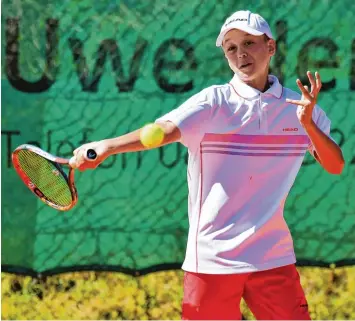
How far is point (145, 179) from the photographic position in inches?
196

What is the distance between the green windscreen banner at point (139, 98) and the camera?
490 centimetres

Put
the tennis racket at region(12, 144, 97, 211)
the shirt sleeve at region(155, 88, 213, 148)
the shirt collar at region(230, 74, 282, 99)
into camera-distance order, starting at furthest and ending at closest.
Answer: the tennis racket at region(12, 144, 97, 211) → the shirt collar at region(230, 74, 282, 99) → the shirt sleeve at region(155, 88, 213, 148)

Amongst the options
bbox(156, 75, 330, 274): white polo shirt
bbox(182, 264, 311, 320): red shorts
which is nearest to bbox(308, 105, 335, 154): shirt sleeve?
bbox(156, 75, 330, 274): white polo shirt

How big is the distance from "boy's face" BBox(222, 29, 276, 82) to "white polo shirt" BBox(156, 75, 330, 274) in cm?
6

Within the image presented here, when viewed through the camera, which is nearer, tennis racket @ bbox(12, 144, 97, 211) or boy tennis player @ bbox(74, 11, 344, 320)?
boy tennis player @ bbox(74, 11, 344, 320)

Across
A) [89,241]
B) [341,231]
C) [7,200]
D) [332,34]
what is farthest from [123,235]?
[332,34]

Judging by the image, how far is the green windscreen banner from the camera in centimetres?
490

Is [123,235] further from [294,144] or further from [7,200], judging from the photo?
[294,144]

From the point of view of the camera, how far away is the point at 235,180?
11.6ft

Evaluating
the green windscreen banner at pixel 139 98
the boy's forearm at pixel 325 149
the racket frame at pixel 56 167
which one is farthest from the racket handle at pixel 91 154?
the green windscreen banner at pixel 139 98

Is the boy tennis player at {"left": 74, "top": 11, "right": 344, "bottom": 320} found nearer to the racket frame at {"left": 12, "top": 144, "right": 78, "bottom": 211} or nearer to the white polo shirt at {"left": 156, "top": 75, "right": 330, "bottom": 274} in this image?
the white polo shirt at {"left": 156, "top": 75, "right": 330, "bottom": 274}

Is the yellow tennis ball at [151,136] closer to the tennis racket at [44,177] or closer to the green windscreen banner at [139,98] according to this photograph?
the tennis racket at [44,177]

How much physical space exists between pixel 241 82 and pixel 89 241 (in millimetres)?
1708

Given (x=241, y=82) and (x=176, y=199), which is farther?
(x=176, y=199)
